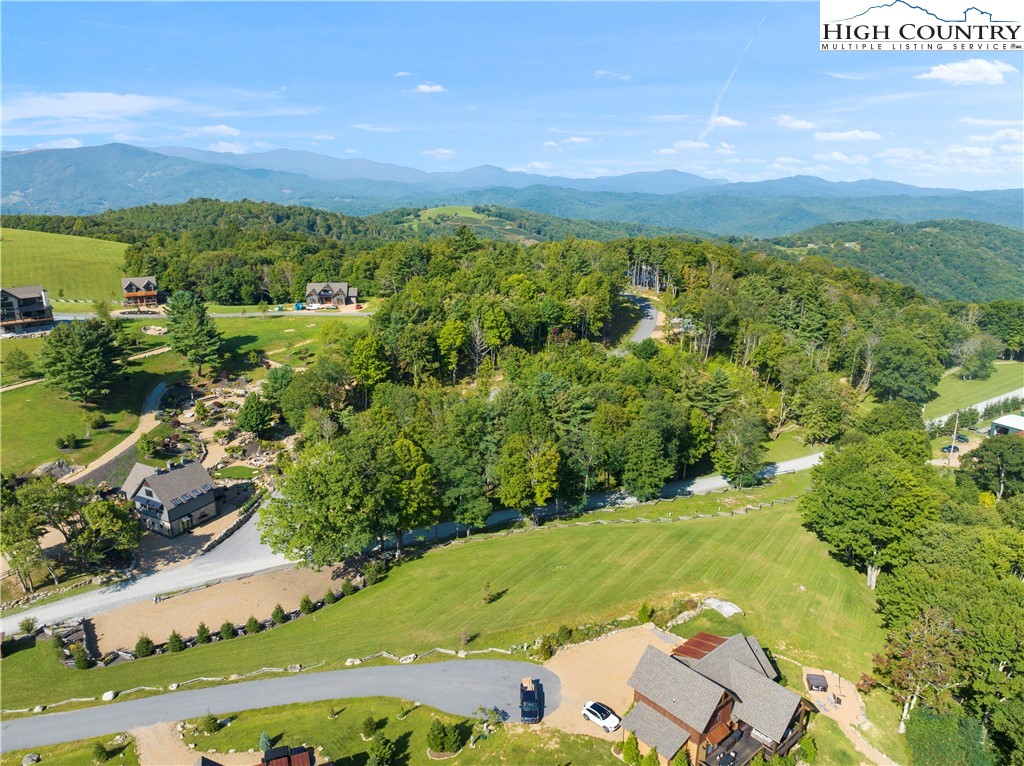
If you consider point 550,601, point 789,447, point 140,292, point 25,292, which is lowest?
point 789,447

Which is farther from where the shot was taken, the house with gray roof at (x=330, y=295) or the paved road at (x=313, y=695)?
the house with gray roof at (x=330, y=295)

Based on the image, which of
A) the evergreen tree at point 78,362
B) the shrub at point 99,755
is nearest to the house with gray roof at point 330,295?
the evergreen tree at point 78,362

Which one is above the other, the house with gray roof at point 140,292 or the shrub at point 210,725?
the house with gray roof at point 140,292

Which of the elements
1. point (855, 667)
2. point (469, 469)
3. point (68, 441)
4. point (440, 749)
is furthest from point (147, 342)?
point (855, 667)

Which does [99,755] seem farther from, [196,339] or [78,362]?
[196,339]

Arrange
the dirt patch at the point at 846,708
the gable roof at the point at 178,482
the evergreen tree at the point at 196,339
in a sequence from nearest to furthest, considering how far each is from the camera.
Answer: the dirt patch at the point at 846,708 < the gable roof at the point at 178,482 < the evergreen tree at the point at 196,339

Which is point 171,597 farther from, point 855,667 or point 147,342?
point 147,342

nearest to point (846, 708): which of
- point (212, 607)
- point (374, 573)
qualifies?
point (374, 573)

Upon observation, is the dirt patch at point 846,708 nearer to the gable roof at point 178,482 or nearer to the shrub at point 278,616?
the shrub at point 278,616
